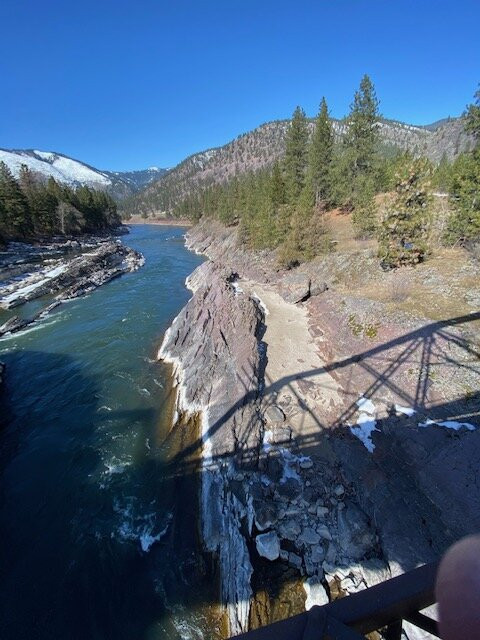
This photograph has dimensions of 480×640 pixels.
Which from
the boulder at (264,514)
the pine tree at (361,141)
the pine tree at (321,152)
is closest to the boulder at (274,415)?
the boulder at (264,514)

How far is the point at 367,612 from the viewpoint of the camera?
1704 millimetres

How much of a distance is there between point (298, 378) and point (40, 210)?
2628 inches

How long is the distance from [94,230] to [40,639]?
292 ft

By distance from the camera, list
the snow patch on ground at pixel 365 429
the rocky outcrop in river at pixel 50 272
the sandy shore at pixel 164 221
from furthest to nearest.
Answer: the sandy shore at pixel 164 221 → the rocky outcrop in river at pixel 50 272 → the snow patch on ground at pixel 365 429

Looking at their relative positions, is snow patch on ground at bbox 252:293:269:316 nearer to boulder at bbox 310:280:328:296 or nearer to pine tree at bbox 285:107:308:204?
boulder at bbox 310:280:328:296

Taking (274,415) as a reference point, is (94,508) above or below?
below

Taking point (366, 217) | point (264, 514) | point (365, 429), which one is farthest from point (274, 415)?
point (366, 217)

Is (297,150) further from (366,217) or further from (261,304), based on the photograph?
(261,304)

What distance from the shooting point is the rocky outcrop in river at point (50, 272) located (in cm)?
3056

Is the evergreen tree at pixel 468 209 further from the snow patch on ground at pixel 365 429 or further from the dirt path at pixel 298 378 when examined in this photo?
the snow patch on ground at pixel 365 429

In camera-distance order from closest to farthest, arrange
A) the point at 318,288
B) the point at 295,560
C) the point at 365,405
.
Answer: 1. the point at 295,560
2. the point at 365,405
3. the point at 318,288

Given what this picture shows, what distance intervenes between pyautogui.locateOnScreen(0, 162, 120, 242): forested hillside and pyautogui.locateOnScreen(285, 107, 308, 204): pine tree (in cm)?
4622

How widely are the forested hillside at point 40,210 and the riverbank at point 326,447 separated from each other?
2033 inches

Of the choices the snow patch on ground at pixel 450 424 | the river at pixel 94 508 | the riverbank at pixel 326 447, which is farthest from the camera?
the snow patch on ground at pixel 450 424
